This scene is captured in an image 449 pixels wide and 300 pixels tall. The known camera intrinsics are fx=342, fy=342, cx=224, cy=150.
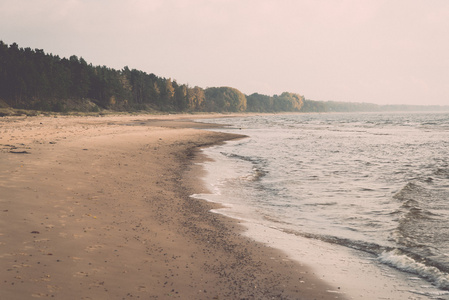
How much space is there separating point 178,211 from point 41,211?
12.4 ft

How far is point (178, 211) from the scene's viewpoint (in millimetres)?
10539

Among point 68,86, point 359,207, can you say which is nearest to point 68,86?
point 68,86

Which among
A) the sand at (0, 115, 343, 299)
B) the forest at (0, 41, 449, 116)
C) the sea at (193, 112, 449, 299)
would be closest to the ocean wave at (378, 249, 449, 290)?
the sea at (193, 112, 449, 299)

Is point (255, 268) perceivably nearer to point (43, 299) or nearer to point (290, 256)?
point (290, 256)

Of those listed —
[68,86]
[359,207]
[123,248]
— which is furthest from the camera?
[68,86]

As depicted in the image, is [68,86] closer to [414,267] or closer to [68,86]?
[68,86]

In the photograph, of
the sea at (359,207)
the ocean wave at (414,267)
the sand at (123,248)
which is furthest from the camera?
the sea at (359,207)

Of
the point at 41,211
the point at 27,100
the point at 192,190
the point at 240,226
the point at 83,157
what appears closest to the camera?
the point at 41,211

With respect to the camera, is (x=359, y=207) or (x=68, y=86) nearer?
(x=359, y=207)

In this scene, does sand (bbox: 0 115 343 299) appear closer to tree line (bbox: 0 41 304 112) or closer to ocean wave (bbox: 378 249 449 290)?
ocean wave (bbox: 378 249 449 290)

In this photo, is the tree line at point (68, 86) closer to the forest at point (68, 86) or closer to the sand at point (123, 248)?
the forest at point (68, 86)

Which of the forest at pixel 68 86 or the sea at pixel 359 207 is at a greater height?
the forest at pixel 68 86

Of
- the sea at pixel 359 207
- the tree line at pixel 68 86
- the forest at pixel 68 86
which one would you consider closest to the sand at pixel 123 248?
the sea at pixel 359 207

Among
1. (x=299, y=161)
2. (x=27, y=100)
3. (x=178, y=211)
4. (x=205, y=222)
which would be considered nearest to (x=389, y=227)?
(x=205, y=222)
